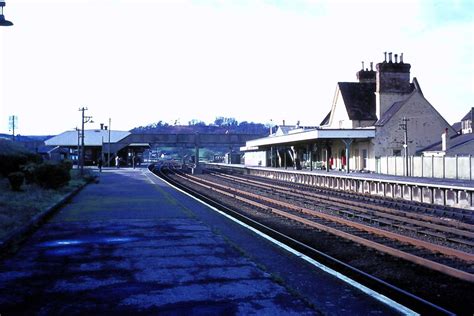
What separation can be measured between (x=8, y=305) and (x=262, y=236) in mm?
6952

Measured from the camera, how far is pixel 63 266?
9.13 meters

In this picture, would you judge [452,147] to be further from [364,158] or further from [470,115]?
[470,115]

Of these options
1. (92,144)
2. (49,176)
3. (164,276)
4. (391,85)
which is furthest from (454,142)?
(92,144)

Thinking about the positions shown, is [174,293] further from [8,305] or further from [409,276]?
[409,276]

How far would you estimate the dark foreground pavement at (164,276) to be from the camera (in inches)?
260

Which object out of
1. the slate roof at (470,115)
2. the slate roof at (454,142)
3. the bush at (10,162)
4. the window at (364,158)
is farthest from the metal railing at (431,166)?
the slate roof at (470,115)

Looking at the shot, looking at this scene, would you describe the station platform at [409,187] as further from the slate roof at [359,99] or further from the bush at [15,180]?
the bush at [15,180]

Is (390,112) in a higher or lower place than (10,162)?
higher

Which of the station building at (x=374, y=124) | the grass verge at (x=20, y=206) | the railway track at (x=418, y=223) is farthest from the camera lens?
the station building at (x=374, y=124)

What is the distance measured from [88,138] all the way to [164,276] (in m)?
85.0

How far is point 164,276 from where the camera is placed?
8.24 meters

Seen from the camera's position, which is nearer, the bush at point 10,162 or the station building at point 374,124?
the bush at point 10,162

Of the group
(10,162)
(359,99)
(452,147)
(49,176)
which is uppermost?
(359,99)

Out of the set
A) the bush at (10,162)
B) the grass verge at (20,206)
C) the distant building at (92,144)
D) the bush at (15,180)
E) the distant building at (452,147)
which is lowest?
the grass verge at (20,206)
